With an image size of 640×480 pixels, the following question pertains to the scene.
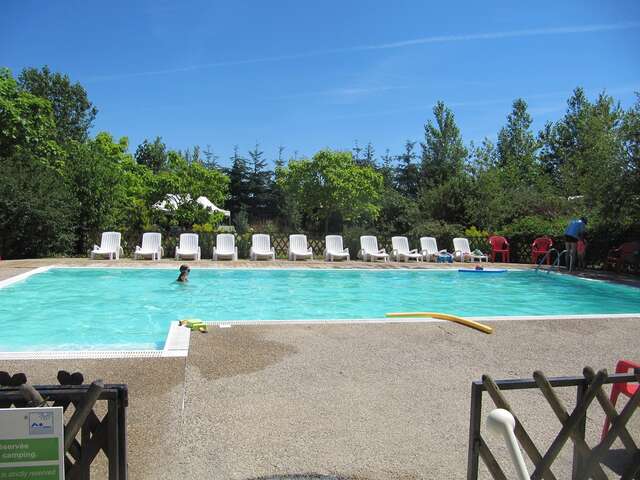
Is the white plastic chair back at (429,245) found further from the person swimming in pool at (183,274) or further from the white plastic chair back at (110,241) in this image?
the white plastic chair back at (110,241)

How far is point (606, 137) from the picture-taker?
14930 mm

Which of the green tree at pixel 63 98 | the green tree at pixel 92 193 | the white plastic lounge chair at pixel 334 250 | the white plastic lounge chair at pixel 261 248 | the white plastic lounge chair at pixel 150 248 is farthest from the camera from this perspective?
the green tree at pixel 63 98

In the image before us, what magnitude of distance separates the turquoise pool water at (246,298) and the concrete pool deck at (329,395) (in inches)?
109

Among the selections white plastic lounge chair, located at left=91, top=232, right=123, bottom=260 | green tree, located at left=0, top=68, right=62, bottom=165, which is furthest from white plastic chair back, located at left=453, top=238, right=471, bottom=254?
green tree, located at left=0, top=68, right=62, bottom=165

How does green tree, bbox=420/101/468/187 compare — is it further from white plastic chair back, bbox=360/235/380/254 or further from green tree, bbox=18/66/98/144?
green tree, bbox=18/66/98/144

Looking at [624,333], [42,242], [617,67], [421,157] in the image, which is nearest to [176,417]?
[624,333]

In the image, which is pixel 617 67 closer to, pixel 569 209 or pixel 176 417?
pixel 569 209

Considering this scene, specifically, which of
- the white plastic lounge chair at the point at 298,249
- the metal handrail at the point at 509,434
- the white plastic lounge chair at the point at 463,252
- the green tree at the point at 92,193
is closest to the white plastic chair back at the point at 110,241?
the green tree at the point at 92,193

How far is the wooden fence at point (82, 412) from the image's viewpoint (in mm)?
2094

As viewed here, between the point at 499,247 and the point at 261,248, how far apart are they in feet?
27.8

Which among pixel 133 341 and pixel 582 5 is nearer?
pixel 133 341

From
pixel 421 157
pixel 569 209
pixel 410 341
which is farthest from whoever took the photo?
pixel 421 157

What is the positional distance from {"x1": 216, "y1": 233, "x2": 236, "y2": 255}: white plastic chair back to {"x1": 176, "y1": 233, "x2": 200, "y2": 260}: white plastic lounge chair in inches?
26.4

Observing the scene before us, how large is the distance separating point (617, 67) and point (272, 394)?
1780cm
